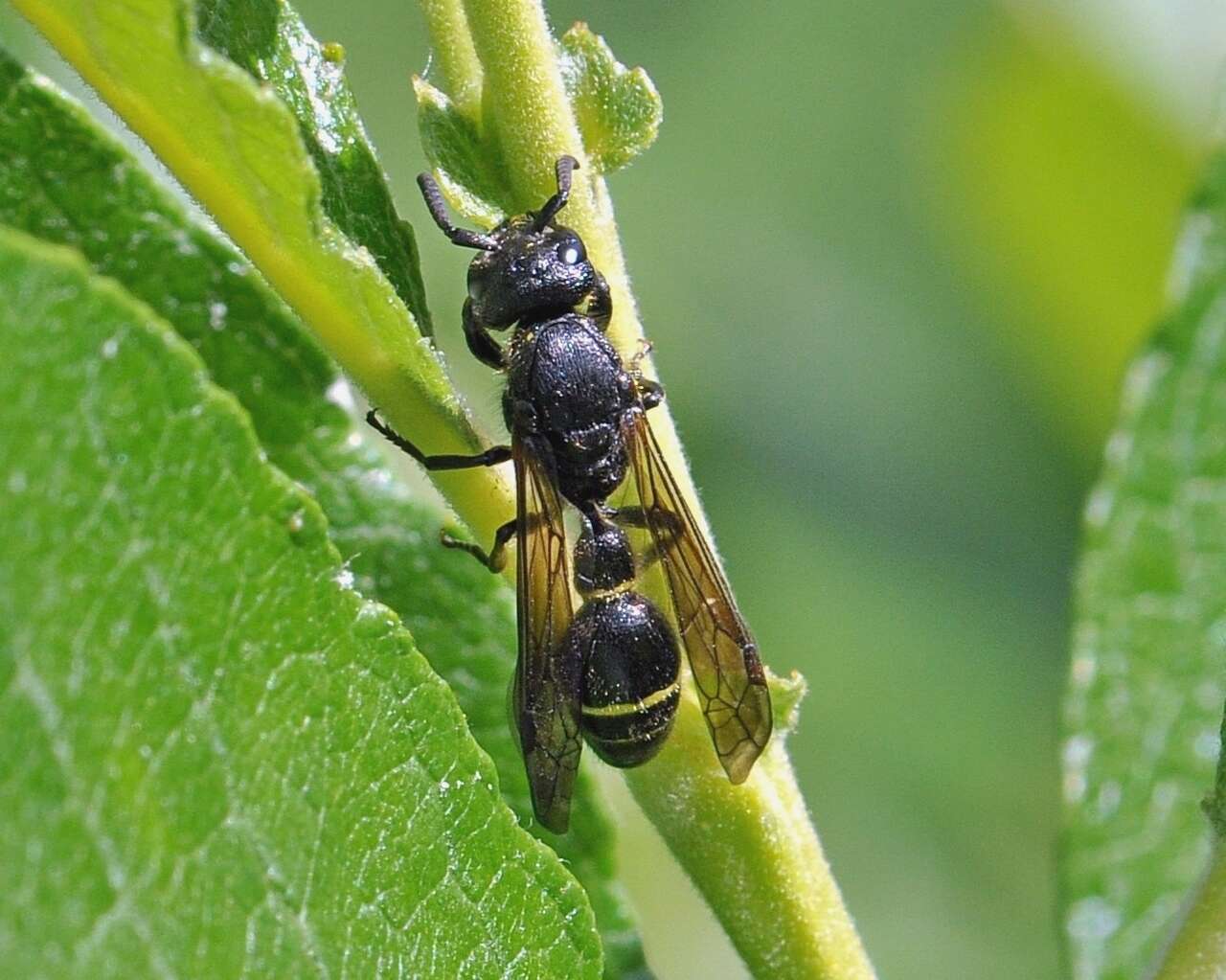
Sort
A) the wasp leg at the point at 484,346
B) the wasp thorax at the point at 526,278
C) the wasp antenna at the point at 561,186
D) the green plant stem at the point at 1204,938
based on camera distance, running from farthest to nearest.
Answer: the wasp leg at the point at 484,346
the wasp thorax at the point at 526,278
the wasp antenna at the point at 561,186
the green plant stem at the point at 1204,938

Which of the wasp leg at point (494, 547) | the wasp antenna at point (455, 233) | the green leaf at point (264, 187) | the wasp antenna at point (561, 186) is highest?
the wasp antenna at point (455, 233)

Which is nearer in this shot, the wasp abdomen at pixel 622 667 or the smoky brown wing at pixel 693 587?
the wasp abdomen at pixel 622 667

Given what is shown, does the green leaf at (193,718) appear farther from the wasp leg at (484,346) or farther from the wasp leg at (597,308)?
the wasp leg at (484,346)

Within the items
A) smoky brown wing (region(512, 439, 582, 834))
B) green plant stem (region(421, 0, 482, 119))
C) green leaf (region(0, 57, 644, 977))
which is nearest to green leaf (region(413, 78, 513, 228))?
green plant stem (region(421, 0, 482, 119))

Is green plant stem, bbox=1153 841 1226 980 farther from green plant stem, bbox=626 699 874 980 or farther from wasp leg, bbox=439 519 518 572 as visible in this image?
wasp leg, bbox=439 519 518 572

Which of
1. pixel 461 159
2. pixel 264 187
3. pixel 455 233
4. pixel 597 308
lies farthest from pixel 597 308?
pixel 264 187

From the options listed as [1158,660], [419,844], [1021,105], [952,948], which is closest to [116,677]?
[419,844]

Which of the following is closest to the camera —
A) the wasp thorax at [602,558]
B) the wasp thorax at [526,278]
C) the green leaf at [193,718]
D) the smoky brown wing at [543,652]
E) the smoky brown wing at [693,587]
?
the green leaf at [193,718]

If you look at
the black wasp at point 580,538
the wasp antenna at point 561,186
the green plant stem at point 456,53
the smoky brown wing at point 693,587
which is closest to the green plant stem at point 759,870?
the black wasp at point 580,538
